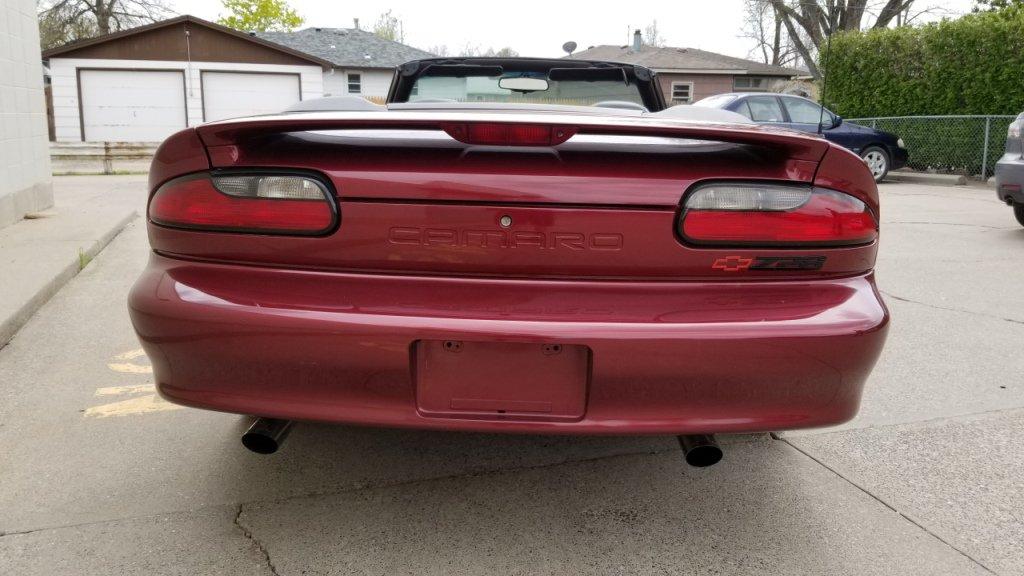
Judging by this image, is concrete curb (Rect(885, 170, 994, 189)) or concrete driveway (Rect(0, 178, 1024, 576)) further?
concrete curb (Rect(885, 170, 994, 189))

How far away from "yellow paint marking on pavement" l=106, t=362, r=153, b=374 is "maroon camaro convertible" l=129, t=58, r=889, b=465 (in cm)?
198

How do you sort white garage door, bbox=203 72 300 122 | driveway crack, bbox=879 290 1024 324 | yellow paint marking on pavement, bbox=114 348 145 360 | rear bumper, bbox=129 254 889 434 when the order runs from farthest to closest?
white garage door, bbox=203 72 300 122, driveway crack, bbox=879 290 1024 324, yellow paint marking on pavement, bbox=114 348 145 360, rear bumper, bbox=129 254 889 434

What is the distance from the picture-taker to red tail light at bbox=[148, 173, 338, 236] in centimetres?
194

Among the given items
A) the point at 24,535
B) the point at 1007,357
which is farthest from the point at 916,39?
the point at 24,535

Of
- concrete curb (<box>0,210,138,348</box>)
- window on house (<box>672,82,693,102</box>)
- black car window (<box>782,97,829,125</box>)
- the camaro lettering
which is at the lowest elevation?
concrete curb (<box>0,210,138,348</box>)

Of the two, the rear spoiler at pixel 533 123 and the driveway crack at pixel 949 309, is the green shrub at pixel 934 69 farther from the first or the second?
the rear spoiler at pixel 533 123

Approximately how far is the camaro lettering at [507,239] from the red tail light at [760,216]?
205mm

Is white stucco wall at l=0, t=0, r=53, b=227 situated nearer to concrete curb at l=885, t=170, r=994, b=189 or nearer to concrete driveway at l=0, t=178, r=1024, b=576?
concrete driveway at l=0, t=178, r=1024, b=576

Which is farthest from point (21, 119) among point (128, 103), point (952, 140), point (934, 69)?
point (128, 103)

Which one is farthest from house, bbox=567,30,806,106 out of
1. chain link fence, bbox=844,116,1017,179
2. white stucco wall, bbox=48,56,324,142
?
chain link fence, bbox=844,116,1017,179

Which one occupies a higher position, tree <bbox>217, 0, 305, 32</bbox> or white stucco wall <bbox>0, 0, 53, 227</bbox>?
tree <bbox>217, 0, 305, 32</bbox>

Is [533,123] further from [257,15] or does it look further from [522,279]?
[257,15]

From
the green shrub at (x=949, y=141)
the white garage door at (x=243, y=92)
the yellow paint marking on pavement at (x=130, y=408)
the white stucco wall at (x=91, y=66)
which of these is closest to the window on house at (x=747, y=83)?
the white garage door at (x=243, y=92)

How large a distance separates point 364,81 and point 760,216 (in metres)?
38.7
